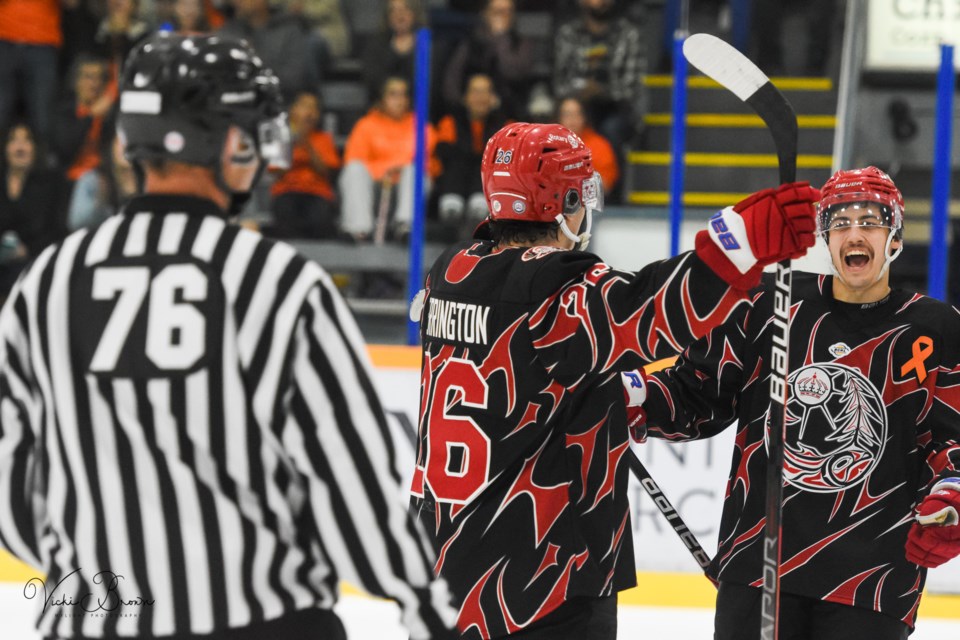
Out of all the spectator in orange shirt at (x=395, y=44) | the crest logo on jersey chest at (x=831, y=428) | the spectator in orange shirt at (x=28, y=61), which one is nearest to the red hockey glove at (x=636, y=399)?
the crest logo on jersey chest at (x=831, y=428)

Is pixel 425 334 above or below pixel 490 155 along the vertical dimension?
below

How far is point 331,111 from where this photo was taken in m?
7.01

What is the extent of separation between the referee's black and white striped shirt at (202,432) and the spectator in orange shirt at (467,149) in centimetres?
419

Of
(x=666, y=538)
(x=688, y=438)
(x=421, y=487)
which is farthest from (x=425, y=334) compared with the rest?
(x=666, y=538)

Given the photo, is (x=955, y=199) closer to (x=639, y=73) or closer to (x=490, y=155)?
(x=639, y=73)

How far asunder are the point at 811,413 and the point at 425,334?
654 mm

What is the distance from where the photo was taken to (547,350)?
2.00 m

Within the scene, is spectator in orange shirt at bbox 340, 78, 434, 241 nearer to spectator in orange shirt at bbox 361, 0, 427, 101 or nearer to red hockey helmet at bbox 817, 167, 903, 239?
spectator in orange shirt at bbox 361, 0, 427, 101

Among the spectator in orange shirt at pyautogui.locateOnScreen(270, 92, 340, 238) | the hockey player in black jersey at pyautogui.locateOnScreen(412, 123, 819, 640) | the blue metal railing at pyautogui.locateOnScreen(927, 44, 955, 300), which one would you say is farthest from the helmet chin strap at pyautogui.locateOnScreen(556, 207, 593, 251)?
the spectator in orange shirt at pyautogui.locateOnScreen(270, 92, 340, 238)

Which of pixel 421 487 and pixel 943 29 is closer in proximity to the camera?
pixel 421 487

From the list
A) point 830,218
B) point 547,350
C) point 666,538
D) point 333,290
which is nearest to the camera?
point 333,290

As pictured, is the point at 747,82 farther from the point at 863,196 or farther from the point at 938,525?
the point at 938,525

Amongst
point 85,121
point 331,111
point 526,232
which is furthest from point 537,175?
point 331,111

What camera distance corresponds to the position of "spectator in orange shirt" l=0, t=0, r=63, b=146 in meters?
6.30
